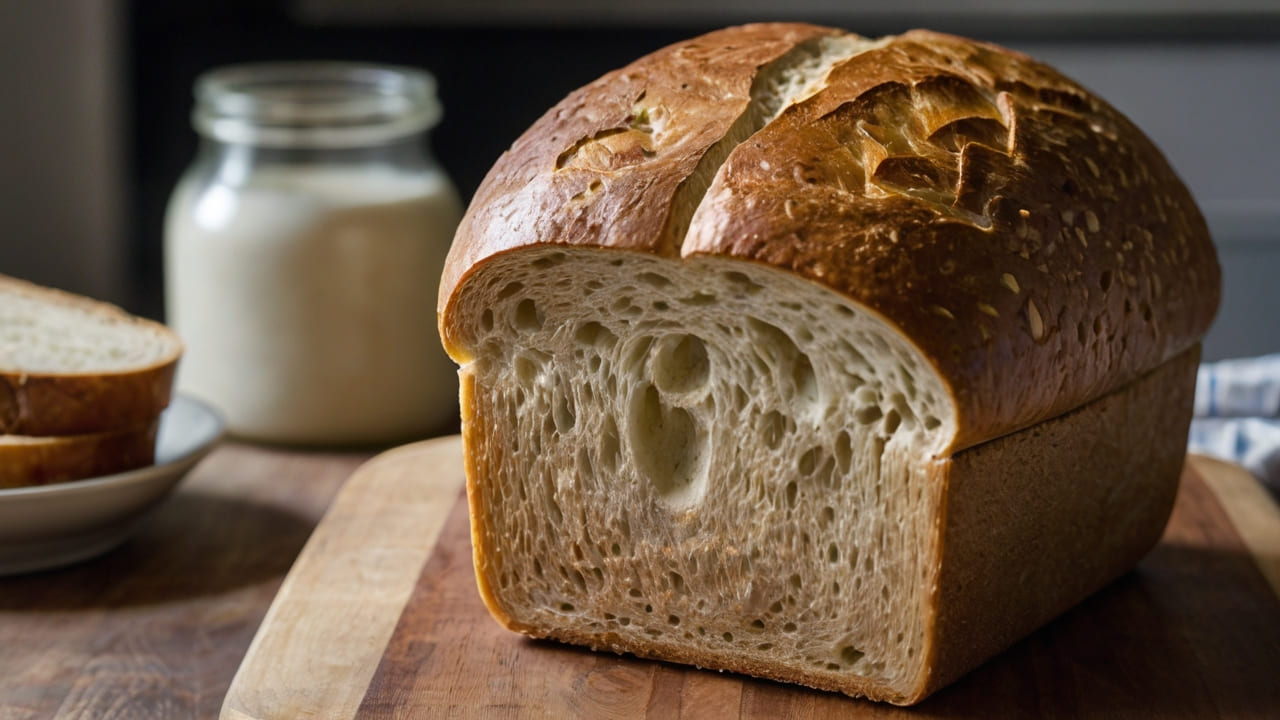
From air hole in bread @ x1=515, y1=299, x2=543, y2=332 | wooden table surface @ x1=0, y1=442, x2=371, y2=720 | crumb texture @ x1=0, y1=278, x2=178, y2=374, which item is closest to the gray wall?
crumb texture @ x1=0, y1=278, x2=178, y2=374

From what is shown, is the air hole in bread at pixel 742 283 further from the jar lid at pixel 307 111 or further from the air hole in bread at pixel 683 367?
the jar lid at pixel 307 111

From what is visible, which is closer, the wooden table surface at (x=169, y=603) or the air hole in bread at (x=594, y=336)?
the air hole in bread at (x=594, y=336)

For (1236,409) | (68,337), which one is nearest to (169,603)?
(68,337)

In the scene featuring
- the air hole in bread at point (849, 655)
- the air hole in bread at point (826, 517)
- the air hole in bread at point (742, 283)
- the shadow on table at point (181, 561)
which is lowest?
the shadow on table at point (181, 561)

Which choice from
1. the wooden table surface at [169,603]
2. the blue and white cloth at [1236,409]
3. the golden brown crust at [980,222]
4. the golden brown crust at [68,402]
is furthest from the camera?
the blue and white cloth at [1236,409]

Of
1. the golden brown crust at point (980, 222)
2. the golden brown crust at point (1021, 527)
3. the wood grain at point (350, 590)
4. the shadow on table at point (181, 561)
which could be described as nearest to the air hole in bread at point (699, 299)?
the golden brown crust at point (980, 222)

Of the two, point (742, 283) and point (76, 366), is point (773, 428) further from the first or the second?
point (76, 366)

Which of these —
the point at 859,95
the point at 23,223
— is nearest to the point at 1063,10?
the point at 859,95
